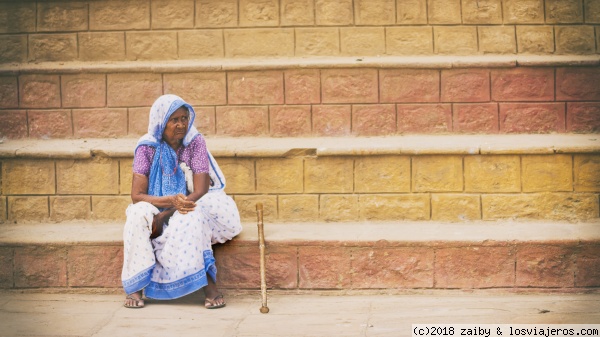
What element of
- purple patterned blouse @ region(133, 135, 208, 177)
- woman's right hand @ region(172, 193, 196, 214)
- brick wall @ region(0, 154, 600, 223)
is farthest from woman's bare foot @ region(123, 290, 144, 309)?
brick wall @ region(0, 154, 600, 223)

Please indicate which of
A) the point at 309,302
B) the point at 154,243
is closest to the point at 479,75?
the point at 309,302

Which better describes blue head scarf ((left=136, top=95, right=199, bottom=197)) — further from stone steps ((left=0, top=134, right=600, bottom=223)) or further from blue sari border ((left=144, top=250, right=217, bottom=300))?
stone steps ((left=0, top=134, right=600, bottom=223))

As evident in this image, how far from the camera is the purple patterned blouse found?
618 cm

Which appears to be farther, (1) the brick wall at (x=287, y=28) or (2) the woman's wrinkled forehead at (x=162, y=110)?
(1) the brick wall at (x=287, y=28)

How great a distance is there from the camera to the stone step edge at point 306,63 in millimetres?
7059

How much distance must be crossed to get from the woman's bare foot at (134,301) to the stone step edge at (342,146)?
1257mm

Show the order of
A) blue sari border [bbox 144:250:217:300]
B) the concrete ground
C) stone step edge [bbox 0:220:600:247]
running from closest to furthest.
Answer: the concrete ground
blue sari border [bbox 144:250:217:300]
stone step edge [bbox 0:220:600:247]

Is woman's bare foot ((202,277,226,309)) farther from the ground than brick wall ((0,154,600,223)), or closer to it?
closer to it

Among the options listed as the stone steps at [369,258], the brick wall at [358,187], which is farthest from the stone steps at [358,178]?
the stone steps at [369,258]

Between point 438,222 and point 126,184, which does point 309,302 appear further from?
point 126,184

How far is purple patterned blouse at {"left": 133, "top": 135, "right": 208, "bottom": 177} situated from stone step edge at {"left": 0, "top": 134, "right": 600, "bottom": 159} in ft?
1.88

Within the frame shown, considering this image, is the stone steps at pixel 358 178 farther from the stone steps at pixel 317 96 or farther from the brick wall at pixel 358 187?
the stone steps at pixel 317 96

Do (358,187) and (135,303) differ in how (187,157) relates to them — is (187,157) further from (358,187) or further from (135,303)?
(358,187)

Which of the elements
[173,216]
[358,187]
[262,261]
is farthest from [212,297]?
[358,187]
